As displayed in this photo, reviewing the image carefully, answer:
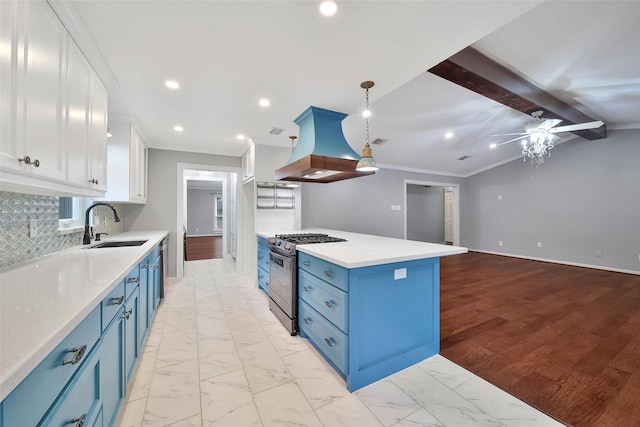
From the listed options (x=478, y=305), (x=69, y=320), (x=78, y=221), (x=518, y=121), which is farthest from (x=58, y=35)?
(x=518, y=121)

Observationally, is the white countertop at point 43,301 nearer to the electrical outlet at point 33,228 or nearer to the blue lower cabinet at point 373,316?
the electrical outlet at point 33,228

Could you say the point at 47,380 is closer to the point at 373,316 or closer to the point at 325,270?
the point at 325,270

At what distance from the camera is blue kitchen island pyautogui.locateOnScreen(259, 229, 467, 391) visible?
1716mm

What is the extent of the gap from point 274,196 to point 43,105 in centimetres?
300

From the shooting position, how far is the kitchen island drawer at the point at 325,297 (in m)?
1.76

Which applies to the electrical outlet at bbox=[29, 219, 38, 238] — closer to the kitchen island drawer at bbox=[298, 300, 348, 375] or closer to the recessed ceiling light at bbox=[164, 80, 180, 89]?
the recessed ceiling light at bbox=[164, 80, 180, 89]

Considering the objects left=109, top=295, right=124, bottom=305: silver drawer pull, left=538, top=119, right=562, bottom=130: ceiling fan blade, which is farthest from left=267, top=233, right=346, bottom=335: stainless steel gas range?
left=538, top=119, right=562, bottom=130: ceiling fan blade

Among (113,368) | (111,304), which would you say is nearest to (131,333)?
(113,368)

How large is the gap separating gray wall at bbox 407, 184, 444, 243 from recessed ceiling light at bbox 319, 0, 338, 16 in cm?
743

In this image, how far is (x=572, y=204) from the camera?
5656 mm

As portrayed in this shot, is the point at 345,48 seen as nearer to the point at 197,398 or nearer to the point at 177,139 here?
the point at 197,398

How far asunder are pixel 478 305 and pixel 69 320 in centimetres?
381

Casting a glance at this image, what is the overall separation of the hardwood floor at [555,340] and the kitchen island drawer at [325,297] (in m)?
1.11

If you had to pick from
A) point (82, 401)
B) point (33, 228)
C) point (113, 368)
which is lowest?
point (113, 368)
